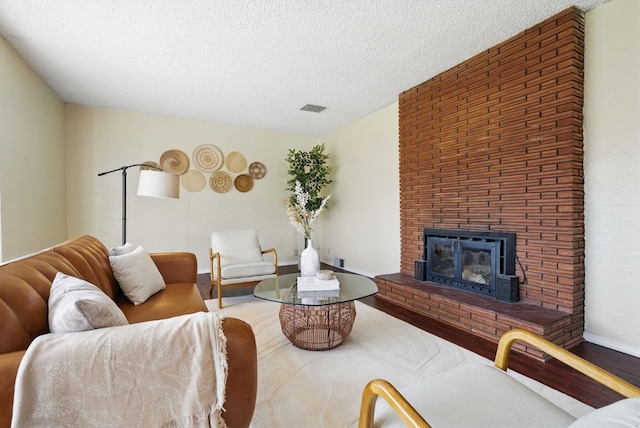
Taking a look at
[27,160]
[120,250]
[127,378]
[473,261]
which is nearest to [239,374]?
[127,378]

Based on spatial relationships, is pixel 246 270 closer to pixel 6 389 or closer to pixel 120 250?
pixel 120 250

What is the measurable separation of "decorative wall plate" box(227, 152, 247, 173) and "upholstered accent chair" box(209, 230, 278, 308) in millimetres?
1661

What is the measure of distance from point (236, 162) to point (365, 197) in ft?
7.62

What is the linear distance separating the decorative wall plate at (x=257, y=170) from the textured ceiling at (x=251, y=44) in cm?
148

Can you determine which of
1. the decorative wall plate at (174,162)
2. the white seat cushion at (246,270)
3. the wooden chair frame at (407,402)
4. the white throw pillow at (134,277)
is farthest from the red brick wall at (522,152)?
the decorative wall plate at (174,162)

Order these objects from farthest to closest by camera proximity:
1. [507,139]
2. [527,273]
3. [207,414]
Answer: [507,139] → [527,273] → [207,414]

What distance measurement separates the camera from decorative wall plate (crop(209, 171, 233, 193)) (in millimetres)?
5035

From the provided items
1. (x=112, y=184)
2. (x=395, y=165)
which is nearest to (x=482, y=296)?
(x=395, y=165)

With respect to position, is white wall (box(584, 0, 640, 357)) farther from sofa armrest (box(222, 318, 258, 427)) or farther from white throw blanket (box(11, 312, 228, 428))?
white throw blanket (box(11, 312, 228, 428))

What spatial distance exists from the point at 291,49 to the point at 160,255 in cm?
225

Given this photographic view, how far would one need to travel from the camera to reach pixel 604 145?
2246mm

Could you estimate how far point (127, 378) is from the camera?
0.91 meters

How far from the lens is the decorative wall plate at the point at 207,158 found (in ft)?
16.1

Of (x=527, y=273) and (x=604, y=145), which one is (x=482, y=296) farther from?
(x=604, y=145)
